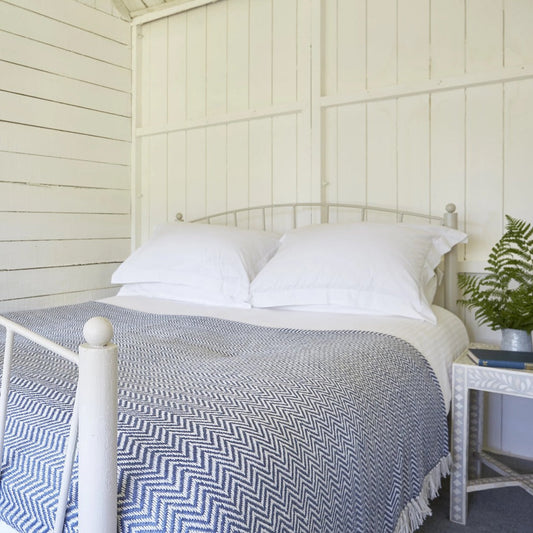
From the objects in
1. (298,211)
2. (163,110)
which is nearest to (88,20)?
(163,110)

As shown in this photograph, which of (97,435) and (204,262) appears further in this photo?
(204,262)

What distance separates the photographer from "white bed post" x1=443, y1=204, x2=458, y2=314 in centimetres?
213

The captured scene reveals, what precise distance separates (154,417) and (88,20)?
279 cm

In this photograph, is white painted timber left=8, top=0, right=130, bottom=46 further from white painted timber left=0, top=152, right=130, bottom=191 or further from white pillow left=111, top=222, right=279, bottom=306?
white pillow left=111, top=222, right=279, bottom=306

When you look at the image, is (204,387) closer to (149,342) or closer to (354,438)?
(354,438)

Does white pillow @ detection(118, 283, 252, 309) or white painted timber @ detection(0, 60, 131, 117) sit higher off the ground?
white painted timber @ detection(0, 60, 131, 117)

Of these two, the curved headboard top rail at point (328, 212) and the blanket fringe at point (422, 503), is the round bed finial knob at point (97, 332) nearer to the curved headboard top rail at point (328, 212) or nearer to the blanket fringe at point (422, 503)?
the blanket fringe at point (422, 503)

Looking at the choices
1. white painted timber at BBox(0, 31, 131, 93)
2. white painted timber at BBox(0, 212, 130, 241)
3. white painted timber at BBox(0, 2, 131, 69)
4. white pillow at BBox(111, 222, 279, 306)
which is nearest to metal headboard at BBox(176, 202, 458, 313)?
white pillow at BBox(111, 222, 279, 306)

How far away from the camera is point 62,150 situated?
2848mm

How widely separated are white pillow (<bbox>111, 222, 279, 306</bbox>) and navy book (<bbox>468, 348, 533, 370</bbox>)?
92 cm

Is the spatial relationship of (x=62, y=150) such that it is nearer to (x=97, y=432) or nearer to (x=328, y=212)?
(x=328, y=212)

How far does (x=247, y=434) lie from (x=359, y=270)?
116 centimetres

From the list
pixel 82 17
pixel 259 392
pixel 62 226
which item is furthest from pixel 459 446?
pixel 82 17

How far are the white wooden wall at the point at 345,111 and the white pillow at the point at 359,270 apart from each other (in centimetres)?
33
